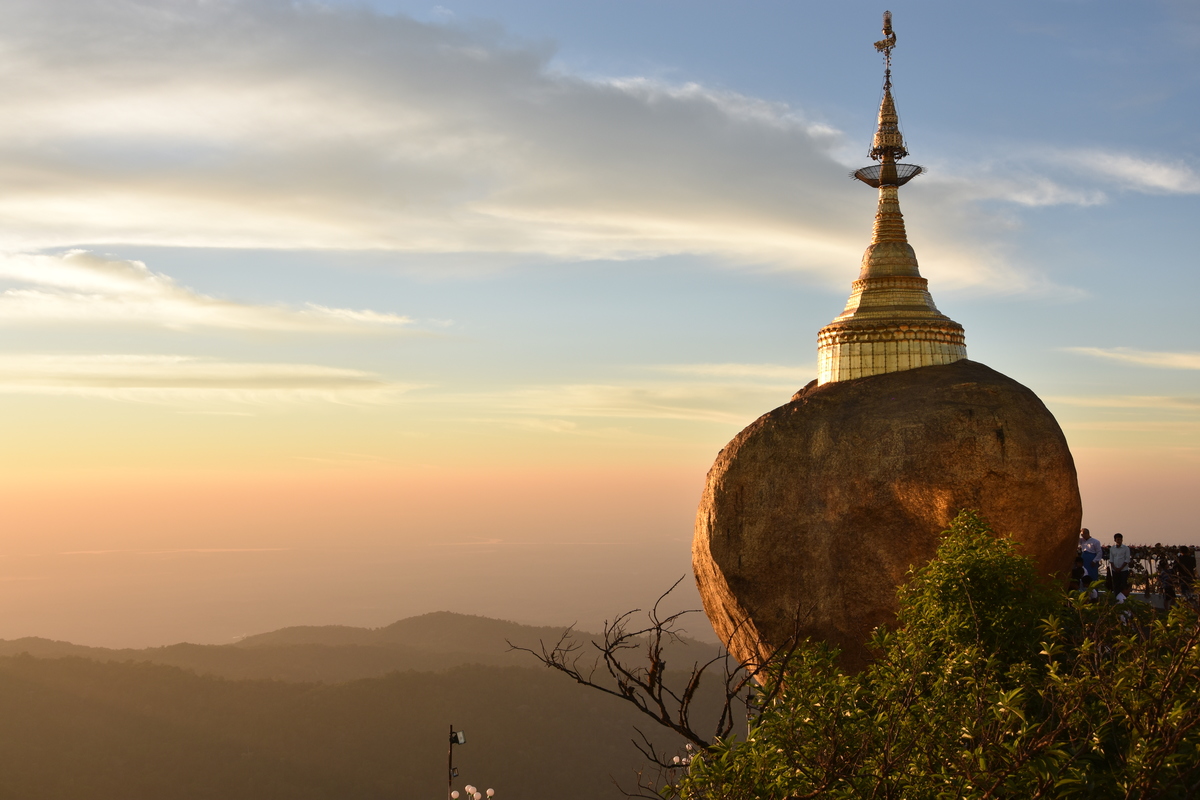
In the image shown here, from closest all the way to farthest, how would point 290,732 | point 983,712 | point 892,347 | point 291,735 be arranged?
1. point 983,712
2. point 892,347
3. point 291,735
4. point 290,732

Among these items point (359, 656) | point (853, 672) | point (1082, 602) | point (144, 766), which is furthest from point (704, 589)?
point (359, 656)

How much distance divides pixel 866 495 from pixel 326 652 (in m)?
163

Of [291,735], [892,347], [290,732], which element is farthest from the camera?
[290,732]

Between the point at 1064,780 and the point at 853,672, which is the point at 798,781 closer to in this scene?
the point at 1064,780

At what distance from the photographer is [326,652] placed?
169 metres

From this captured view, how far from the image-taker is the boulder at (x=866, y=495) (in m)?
20.5

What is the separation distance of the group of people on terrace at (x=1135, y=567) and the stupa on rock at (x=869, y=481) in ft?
13.3

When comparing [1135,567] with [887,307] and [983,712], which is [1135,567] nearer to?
[887,307]

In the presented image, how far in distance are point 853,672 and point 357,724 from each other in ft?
340

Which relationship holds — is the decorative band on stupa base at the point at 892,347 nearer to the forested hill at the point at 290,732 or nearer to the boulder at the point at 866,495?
the boulder at the point at 866,495

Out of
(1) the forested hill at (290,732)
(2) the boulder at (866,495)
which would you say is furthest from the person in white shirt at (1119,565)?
(1) the forested hill at (290,732)

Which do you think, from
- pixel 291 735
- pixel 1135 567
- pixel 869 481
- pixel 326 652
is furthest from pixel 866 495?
pixel 326 652

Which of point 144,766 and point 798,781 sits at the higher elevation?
point 798,781

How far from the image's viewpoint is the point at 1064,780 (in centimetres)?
995
